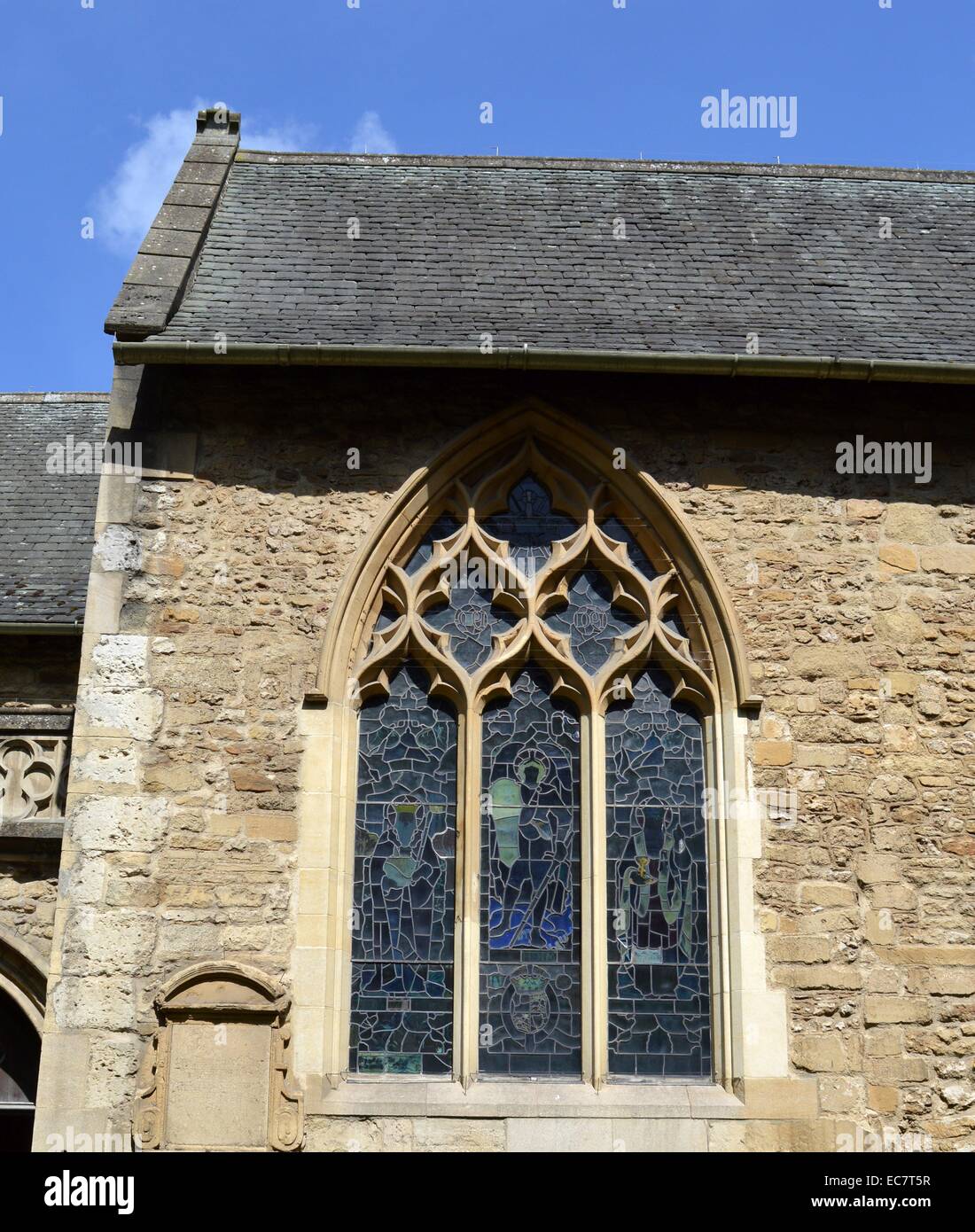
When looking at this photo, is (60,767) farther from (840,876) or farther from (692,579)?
(840,876)

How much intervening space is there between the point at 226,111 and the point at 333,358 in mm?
4157

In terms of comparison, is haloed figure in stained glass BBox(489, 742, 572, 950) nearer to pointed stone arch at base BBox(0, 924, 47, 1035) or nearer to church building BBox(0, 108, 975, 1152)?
church building BBox(0, 108, 975, 1152)

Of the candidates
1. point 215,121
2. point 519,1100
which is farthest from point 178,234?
point 519,1100

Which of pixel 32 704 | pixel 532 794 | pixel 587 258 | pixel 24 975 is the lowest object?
pixel 24 975

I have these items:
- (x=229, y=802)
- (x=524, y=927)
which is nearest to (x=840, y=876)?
(x=524, y=927)

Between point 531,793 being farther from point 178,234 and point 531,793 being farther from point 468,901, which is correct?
point 178,234

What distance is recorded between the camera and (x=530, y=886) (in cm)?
731

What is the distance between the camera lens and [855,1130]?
6762 mm

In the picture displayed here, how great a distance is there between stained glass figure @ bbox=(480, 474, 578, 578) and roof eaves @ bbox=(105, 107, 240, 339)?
7.34 ft

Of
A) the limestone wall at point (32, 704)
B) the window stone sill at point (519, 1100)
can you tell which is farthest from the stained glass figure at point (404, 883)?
the limestone wall at point (32, 704)

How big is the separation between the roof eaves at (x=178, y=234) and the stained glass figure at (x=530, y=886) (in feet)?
9.89

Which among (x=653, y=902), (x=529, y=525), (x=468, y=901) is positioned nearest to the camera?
(x=468, y=901)

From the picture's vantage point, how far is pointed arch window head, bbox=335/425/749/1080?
709 cm

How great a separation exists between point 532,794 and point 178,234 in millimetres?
4325
